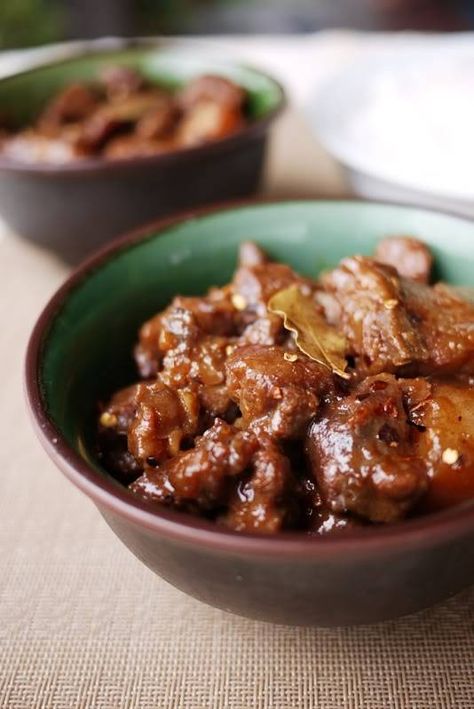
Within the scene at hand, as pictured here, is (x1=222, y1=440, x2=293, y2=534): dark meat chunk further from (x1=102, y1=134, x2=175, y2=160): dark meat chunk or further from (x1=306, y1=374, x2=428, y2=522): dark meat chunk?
(x1=102, y1=134, x2=175, y2=160): dark meat chunk

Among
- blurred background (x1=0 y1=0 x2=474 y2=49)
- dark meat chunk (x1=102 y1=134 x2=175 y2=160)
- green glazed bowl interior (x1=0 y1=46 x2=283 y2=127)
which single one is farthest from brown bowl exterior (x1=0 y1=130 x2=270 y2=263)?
blurred background (x1=0 y1=0 x2=474 y2=49)

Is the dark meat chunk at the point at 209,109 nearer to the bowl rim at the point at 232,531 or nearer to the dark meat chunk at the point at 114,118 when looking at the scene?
the dark meat chunk at the point at 114,118

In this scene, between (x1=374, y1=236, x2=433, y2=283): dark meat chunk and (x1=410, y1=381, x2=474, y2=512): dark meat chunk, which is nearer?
(x1=410, y1=381, x2=474, y2=512): dark meat chunk

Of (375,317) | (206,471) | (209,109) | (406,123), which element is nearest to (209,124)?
(209,109)

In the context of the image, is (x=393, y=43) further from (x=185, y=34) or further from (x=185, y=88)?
(x=185, y=34)

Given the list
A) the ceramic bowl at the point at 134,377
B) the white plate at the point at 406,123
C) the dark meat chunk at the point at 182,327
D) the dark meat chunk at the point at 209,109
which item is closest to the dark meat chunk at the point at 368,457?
the ceramic bowl at the point at 134,377

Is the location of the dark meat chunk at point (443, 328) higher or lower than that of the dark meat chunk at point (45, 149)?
higher

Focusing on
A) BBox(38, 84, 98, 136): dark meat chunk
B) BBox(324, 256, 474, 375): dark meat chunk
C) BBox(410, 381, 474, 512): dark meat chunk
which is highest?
BBox(324, 256, 474, 375): dark meat chunk

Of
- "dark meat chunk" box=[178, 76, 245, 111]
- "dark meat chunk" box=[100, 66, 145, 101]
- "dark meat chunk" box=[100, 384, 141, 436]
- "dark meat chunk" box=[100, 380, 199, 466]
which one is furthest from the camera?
"dark meat chunk" box=[100, 66, 145, 101]
